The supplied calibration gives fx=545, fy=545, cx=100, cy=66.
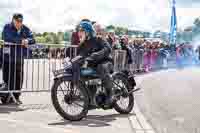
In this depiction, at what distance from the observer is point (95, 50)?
9.95 meters

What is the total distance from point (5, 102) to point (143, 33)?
38.2 meters

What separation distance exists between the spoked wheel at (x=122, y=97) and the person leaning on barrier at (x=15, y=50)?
224 cm

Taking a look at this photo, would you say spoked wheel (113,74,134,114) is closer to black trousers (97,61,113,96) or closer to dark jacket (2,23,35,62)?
black trousers (97,61,113,96)

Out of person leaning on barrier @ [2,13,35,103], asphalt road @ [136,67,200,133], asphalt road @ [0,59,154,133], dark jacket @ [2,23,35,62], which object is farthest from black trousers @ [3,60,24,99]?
asphalt road @ [136,67,200,133]

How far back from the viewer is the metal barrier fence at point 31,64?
11500 millimetres

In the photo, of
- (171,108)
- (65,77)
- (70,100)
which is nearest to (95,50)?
(65,77)

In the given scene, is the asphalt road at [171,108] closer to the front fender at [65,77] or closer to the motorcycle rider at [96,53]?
A: the motorcycle rider at [96,53]

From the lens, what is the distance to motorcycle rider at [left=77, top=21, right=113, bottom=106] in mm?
9836

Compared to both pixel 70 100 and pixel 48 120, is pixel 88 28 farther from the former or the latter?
pixel 48 120

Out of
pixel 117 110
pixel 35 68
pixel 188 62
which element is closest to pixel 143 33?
pixel 188 62

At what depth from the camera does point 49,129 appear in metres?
8.52

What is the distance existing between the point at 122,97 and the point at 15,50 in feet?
8.40

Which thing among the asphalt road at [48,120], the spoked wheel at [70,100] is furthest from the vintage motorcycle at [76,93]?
the asphalt road at [48,120]

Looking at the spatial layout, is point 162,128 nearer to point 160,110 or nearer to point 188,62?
point 160,110
